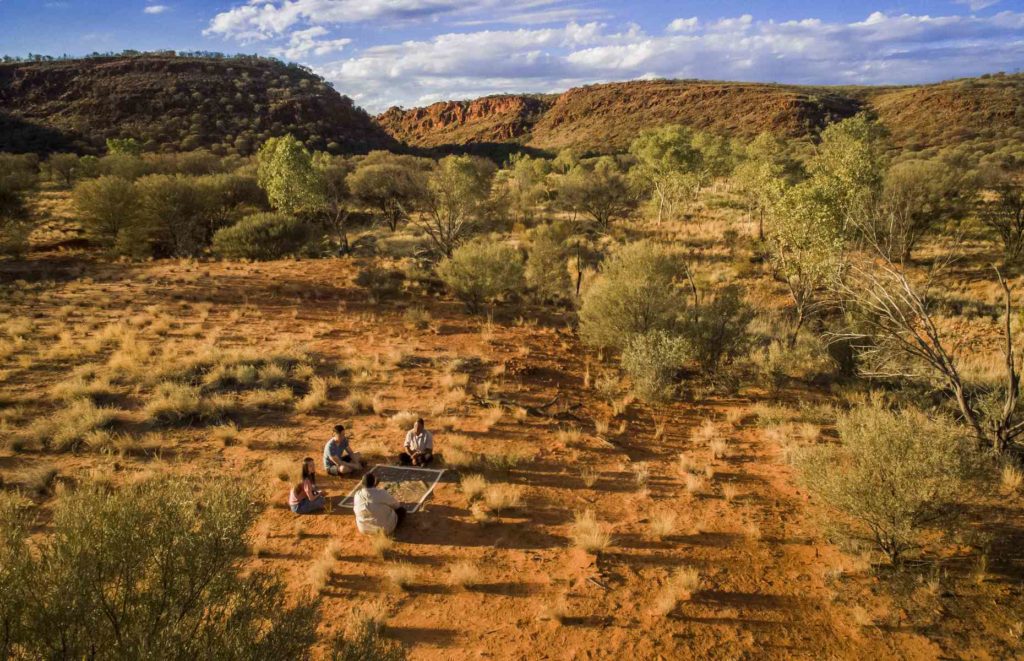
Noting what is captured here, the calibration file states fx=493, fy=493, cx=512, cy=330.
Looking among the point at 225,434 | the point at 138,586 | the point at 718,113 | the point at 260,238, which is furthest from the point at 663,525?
the point at 718,113

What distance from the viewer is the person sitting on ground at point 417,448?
8133 mm

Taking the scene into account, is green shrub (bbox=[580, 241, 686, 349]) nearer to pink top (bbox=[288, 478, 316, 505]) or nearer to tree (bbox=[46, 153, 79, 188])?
pink top (bbox=[288, 478, 316, 505])

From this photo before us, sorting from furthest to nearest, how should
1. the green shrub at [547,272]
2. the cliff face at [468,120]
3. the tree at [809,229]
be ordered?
the cliff face at [468,120], the green shrub at [547,272], the tree at [809,229]

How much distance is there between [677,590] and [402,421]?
5.75 meters

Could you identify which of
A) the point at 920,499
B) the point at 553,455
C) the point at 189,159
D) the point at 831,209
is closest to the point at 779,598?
the point at 920,499

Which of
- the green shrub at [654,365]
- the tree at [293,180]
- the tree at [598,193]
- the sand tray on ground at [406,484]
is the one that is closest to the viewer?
the sand tray on ground at [406,484]

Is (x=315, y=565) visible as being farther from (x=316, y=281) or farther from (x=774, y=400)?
(x=316, y=281)

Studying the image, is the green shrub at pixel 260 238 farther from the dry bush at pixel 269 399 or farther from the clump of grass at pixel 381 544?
the clump of grass at pixel 381 544

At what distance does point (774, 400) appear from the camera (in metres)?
11.2

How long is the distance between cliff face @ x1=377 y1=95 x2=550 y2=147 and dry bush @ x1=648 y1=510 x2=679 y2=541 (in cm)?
10366

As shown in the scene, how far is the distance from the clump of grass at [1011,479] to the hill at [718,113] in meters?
56.0

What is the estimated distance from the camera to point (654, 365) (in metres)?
11.0

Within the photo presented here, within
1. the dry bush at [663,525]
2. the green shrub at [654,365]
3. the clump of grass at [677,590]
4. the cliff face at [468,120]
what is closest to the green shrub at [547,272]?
the green shrub at [654,365]

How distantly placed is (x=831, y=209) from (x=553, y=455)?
375 inches
